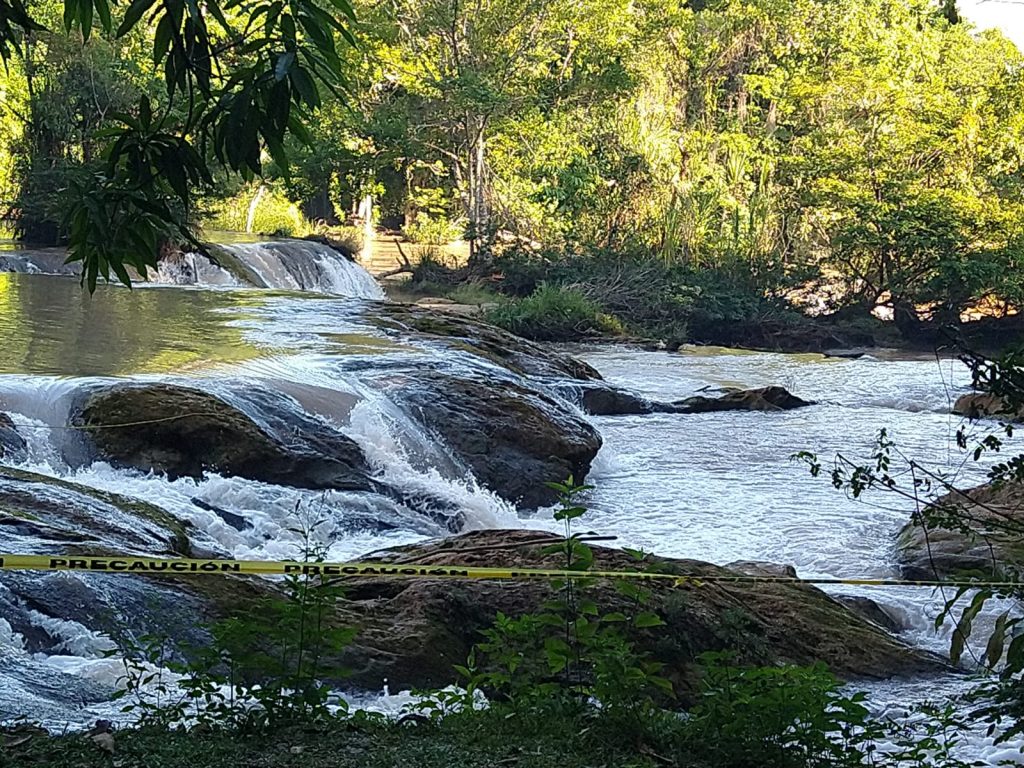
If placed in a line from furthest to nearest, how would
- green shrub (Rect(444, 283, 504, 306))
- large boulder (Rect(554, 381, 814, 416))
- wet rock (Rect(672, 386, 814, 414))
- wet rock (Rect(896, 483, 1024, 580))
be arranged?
green shrub (Rect(444, 283, 504, 306)) → wet rock (Rect(672, 386, 814, 414)) → large boulder (Rect(554, 381, 814, 416)) → wet rock (Rect(896, 483, 1024, 580))

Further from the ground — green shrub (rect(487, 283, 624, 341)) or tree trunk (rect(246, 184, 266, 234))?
tree trunk (rect(246, 184, 266, 234))

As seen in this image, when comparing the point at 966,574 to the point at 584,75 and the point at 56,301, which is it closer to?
the point at 56,301

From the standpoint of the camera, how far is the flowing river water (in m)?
7.56

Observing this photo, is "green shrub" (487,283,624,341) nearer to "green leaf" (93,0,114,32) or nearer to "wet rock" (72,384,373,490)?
"wet rock" (72,384,373,490)

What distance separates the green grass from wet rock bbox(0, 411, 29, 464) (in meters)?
5.53

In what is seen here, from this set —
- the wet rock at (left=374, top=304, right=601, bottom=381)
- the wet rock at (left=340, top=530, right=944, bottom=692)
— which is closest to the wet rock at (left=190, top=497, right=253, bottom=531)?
the wet rock at (left=340, top=530, right=944, bottom=692)

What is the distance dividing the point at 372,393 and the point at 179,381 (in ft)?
5.81

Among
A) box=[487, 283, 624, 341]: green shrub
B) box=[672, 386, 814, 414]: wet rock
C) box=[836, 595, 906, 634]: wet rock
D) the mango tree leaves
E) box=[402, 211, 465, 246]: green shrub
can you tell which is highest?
box=[402, 211, 465, 246]: green shrub

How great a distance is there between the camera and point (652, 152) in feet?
88.2

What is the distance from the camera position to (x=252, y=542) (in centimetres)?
789

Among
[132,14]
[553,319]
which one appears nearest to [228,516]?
[132,14]

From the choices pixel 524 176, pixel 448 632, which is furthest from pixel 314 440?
pixel 524 176

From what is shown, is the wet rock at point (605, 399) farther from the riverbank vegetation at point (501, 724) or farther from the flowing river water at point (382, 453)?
the riverbank vegetation at point (501, 724)

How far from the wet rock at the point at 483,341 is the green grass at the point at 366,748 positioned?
31.3 ft
